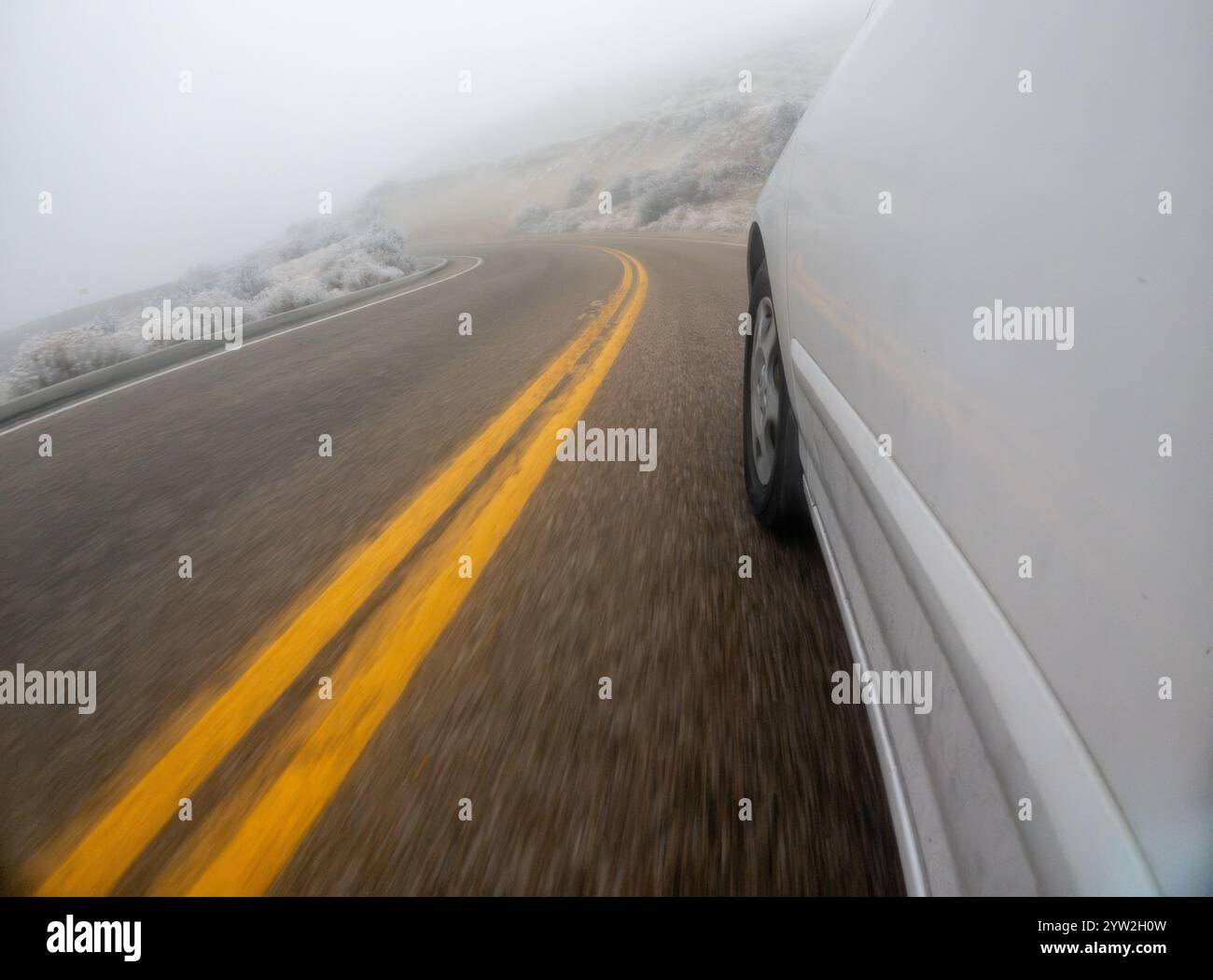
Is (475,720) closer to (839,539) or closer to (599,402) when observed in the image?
(839,539)

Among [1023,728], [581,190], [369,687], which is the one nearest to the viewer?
[1023,728]

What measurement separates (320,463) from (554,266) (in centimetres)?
1347

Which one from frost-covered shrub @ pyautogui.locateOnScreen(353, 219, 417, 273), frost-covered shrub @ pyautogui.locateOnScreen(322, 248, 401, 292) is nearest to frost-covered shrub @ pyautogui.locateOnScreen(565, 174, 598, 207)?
frost-covered shrub @ pyautogui.locateOnScreen(353, 219, 417, 273)

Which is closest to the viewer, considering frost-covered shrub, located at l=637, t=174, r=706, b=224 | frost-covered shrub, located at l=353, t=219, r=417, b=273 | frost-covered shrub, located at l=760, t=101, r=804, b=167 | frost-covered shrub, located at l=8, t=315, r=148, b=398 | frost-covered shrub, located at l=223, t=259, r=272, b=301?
frost-covered shrub, located at l=8, t=315, r=148, b=398

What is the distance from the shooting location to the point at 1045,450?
32.1 inches

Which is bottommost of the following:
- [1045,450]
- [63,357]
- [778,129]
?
[1045,450]

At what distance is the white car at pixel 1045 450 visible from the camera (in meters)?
0.63

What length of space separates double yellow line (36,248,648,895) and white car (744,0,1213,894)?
1.26 meters

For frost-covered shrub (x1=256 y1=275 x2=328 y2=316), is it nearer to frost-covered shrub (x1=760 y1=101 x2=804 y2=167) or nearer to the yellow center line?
the yellow center line

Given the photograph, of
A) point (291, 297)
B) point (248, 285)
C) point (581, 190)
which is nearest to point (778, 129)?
point (581, 190)

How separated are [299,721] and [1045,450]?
6.01ft

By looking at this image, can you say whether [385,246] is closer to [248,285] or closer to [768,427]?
[248,285]

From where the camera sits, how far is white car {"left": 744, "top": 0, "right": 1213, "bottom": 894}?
24.9 inches

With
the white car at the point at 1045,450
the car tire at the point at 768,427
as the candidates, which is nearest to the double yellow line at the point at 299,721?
the car tire at the point at 768,427
